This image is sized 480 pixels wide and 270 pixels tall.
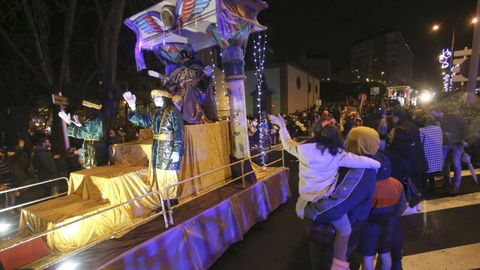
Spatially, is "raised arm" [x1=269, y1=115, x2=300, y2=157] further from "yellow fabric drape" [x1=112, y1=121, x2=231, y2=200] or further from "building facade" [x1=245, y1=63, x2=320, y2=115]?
"building facade" [x1=245, y1=63, x2=320, y2=115]

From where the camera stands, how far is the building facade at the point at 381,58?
3423 inches

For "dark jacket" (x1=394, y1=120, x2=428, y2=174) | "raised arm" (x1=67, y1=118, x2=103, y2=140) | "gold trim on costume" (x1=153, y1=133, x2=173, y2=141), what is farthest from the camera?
"raised arm" (x1=67, y1=118, x2=103, y2=140)

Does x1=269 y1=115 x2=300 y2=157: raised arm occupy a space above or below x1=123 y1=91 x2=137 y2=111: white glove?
below

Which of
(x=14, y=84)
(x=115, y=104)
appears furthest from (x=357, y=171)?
(x=14, y=84)

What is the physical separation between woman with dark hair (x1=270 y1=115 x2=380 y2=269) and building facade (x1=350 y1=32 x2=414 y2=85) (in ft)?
295

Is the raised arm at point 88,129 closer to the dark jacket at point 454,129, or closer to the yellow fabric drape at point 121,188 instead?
the yellow fabric drape at point 121,188

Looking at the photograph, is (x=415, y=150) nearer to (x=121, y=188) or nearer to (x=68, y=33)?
(x=121, y=188)

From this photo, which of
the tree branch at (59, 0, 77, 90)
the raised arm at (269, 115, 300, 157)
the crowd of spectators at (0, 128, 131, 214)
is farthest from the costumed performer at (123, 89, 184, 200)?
the tree branch at (59, 0, 77, 90)

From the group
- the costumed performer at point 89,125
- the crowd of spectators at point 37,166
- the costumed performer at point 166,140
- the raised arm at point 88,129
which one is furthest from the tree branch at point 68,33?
the costumed performer at point 166,140

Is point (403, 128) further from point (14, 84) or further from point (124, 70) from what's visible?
point (14, 84)

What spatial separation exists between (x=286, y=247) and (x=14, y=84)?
594 inches

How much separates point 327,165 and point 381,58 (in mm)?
99612

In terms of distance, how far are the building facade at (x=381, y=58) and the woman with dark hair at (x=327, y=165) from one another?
89785mm

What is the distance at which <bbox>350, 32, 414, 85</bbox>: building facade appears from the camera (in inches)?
3423
